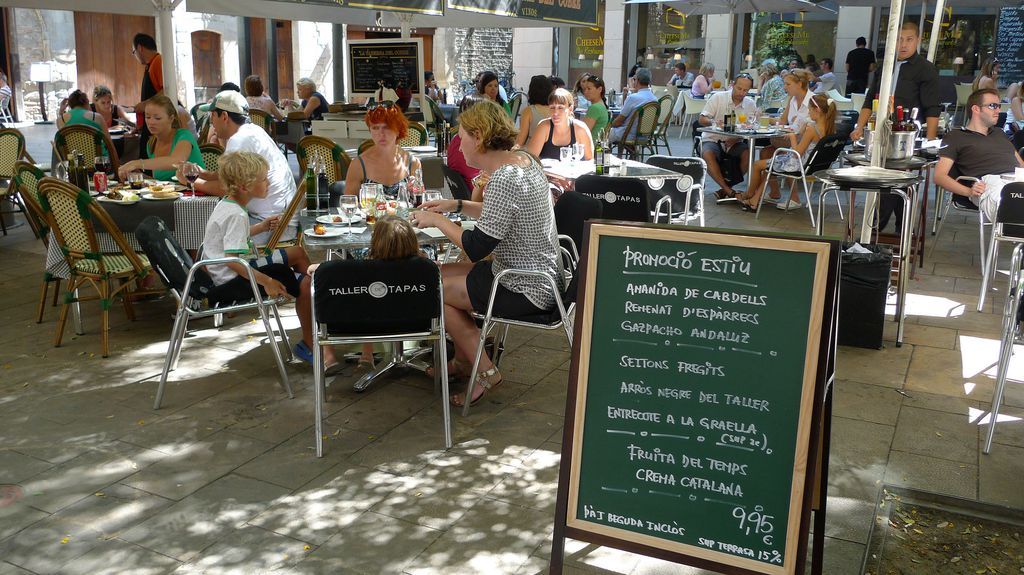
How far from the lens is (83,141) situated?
291 inches

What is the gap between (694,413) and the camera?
2.44 m

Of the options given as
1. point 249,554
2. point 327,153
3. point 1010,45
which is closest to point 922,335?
point 249,554

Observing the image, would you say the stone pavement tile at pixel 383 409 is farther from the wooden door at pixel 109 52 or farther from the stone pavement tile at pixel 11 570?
the wooden door at pixel 109 52

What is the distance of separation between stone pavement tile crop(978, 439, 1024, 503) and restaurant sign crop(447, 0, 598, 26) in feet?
19.0

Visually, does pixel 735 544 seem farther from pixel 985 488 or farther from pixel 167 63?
A: pixel 167 63

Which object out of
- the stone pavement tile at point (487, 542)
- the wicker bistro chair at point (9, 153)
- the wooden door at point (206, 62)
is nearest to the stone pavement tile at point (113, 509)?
the stone pavement tile at point (487, 542)

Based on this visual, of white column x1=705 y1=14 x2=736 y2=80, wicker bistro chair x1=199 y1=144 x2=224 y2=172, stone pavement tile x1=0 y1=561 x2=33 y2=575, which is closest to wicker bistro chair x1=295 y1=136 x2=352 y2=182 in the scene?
wicker bistro chair x1=199 y1=144 x2=224 y2=172

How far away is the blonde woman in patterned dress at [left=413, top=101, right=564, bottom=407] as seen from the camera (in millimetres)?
3723

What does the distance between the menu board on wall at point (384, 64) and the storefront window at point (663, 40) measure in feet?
39.8

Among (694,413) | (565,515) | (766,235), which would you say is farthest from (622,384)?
(766,235)

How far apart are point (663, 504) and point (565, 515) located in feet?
0.92

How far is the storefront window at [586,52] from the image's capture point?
71.4ft

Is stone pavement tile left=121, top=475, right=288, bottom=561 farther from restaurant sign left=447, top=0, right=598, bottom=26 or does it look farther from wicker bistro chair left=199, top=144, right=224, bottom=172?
restaurant sign left=447, top=0, right=598, bottom=26

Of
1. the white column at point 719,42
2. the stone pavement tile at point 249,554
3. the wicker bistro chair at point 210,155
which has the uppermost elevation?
the white column at point 719,42
